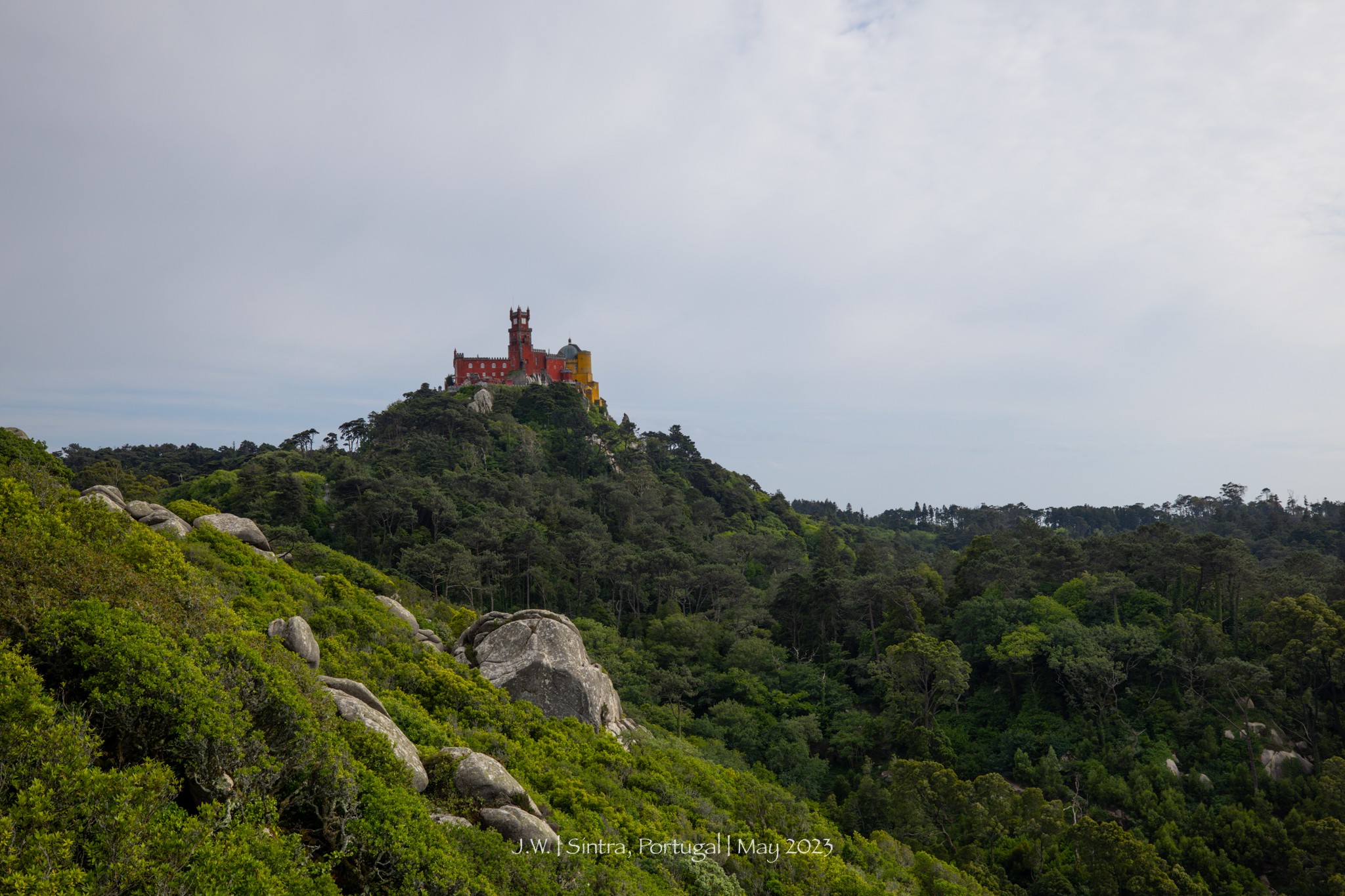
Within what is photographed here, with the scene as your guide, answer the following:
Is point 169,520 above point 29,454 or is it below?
below

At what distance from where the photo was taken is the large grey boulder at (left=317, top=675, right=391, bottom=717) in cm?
1414

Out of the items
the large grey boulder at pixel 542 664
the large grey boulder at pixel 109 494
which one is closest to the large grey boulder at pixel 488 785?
the large grey boulder at pixel 542 664

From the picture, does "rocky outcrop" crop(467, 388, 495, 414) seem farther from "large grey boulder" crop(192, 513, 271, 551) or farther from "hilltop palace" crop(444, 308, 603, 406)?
"large grey boulder" crop(192, 513, 271, 551)

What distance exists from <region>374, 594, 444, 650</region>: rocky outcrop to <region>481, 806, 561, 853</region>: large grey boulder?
1151cm

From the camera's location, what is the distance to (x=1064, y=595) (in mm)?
44844

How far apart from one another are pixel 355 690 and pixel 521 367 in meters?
76.5

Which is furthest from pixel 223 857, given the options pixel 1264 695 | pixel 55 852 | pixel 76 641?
pixel 1264 695

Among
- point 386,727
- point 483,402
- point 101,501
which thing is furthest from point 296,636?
point 483,402

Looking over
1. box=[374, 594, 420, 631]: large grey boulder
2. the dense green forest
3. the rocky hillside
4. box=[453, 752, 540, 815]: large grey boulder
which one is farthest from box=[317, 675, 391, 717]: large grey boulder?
Answer: box=[374, 594, 420, 631]: large grey boulder

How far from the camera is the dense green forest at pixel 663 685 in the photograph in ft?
30.8

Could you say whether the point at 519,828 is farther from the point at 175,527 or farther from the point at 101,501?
the point at 175,527

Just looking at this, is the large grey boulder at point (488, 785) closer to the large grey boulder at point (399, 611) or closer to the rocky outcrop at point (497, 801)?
the rocky outcrop at point (497, 801)

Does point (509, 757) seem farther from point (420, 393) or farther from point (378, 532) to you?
point (420, 393)

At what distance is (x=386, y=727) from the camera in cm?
1312
